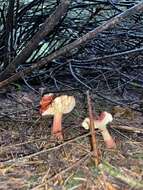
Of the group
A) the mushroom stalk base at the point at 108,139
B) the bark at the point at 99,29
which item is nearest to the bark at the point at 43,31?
the bark at the point at 99,29

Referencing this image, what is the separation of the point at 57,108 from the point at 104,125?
0.91ft

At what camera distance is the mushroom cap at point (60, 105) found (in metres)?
1.92

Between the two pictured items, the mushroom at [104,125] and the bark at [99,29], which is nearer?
the bark at [99,29]

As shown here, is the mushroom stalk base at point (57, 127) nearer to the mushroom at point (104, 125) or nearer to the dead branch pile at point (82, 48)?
the mushroom at point (104, 125)

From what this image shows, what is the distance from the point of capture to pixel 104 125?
1873mm

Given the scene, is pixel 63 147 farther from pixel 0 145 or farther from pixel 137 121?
pixel 137 121

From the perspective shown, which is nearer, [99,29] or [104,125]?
[99,29]

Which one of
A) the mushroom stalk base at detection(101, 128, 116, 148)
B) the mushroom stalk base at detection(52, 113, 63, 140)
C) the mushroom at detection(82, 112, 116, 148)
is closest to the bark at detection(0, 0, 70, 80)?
the mushroom stalk base at detection(52, 113, 63, 140)

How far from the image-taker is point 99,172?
64.8 inches

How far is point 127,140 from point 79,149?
11.9 inches

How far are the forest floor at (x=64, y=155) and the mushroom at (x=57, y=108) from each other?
0.05m

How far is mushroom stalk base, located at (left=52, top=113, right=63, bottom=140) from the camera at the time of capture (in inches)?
75.4

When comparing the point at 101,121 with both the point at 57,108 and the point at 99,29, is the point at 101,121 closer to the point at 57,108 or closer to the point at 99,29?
the point at 57,108

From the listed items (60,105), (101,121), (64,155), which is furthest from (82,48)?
(64,155)
